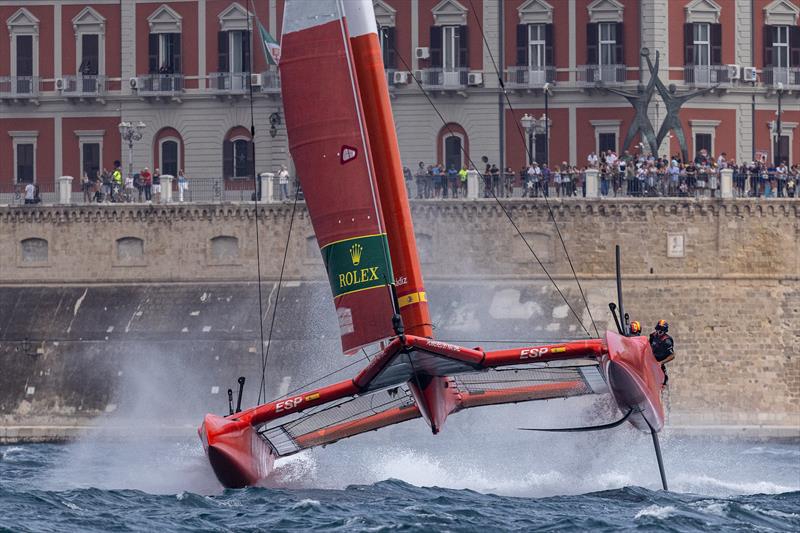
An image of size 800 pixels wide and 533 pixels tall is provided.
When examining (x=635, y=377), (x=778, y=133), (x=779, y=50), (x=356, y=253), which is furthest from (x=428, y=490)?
(x=779, y=50)

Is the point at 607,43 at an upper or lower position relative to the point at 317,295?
upper

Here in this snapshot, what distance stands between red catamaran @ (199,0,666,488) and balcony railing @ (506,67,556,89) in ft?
90.5

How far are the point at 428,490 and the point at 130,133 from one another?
1078 inches

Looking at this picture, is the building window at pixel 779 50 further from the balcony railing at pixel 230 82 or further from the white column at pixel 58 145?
the white column at pixel 58 145

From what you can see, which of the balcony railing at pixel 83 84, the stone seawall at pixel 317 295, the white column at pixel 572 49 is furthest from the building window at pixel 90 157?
the white column at pixel 572 49

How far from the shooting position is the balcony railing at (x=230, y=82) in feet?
204

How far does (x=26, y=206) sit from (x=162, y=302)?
5313 millimetres

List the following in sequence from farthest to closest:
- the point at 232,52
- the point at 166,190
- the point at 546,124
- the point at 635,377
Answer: the point at 232,52
the point at 546,124
the point at 166,190
the point at 635,377

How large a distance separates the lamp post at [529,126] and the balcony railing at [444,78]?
7.24 feet

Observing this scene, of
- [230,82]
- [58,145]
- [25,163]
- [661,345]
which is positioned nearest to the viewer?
[661,345]

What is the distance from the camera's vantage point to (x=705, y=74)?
60.4 metres

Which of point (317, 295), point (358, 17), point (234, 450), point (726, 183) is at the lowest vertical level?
point (234, 450)

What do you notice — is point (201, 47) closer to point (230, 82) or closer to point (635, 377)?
point (230, 82)

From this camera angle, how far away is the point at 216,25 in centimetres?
6291
